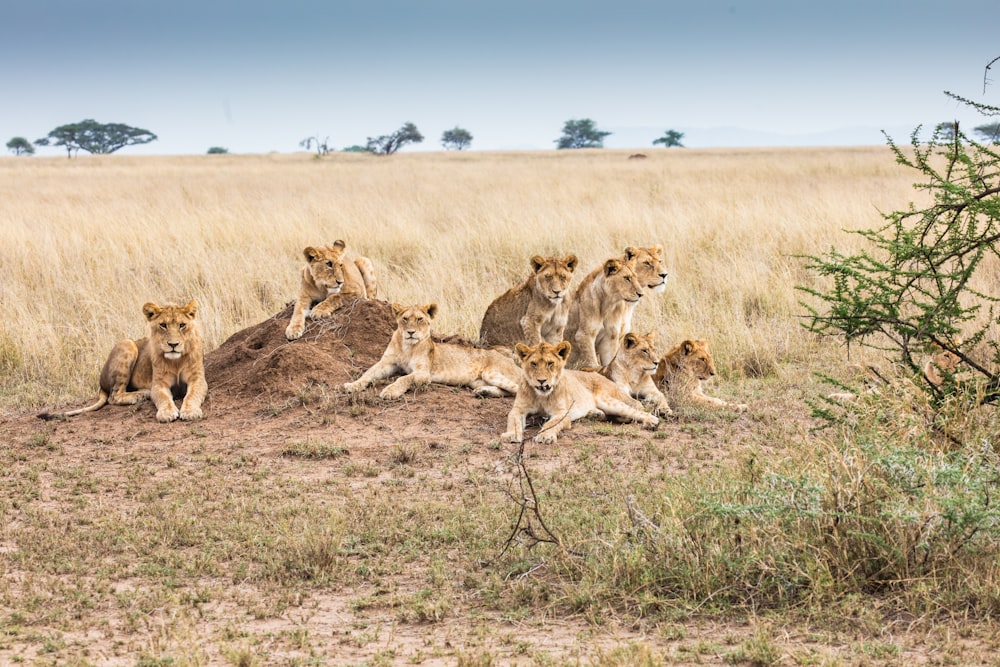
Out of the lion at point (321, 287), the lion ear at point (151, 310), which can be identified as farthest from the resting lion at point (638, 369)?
the lion ear at point (151, 310)

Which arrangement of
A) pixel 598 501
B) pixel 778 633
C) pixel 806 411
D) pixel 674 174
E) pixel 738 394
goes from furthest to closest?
pixel 674 174
pixel 738 394
pixel 806 411
pixel 598 501
pixel 778 633

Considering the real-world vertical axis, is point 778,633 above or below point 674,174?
below

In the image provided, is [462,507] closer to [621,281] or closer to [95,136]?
[621,281]

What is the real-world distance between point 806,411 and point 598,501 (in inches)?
121

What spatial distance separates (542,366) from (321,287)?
288 cm

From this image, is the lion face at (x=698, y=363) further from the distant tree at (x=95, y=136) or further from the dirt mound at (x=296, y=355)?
the distant tree at (x=95, y=136)

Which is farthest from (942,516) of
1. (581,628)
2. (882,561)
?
(581,628)

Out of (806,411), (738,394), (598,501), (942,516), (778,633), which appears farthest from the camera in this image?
(738,394)

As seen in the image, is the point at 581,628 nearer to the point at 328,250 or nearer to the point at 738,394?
the point at 738,394

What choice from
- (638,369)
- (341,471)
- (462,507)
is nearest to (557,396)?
(638,369)

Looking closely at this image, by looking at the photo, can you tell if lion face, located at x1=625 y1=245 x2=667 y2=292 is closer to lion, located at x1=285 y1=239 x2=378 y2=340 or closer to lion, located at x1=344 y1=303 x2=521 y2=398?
lion, located at x1=344 y1=303 x2=521 y2=398

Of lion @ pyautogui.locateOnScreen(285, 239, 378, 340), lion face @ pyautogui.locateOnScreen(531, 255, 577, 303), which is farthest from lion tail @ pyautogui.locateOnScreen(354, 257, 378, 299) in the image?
lion face @ pyautogui.locateOnScreen(531, 255, 577, 303)

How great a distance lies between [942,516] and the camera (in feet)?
16.2

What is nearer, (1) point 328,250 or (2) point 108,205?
(1) point 328,250
